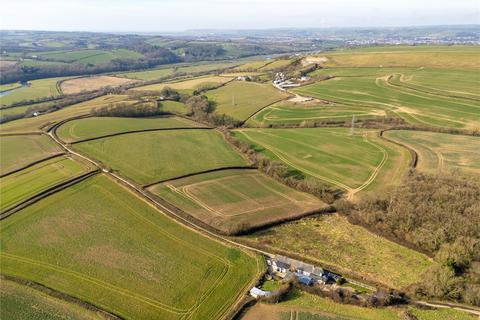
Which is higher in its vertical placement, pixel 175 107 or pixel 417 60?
pixel 417 60

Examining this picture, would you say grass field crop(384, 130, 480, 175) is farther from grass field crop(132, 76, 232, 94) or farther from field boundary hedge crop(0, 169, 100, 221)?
grass field crop(132, 76, 232, 94)

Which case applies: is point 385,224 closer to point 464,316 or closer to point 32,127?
point 464,316

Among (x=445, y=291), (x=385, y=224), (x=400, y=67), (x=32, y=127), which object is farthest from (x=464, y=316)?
(x=400, y=67)

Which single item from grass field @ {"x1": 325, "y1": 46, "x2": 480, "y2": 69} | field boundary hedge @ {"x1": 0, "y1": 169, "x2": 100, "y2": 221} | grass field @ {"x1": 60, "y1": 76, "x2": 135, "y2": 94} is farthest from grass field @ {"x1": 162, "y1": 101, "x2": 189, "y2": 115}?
grass field @ {"x1": 325, "y1": 46, "x2": 480, "y2": 69}

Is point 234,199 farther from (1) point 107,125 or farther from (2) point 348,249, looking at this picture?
(1) point 107,125

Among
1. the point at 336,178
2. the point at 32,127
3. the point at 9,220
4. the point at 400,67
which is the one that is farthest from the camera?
the point at 400,67

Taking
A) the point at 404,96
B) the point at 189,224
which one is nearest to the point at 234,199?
the point at 189,224
